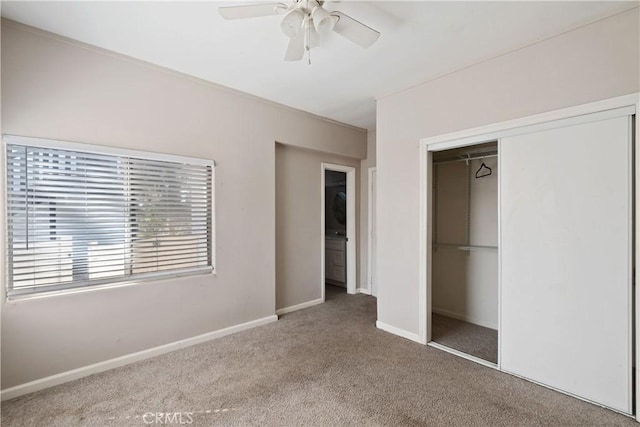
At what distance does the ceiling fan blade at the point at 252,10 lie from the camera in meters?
1.66

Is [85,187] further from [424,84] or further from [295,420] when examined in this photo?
[424,84]

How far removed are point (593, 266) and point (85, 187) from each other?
379cm

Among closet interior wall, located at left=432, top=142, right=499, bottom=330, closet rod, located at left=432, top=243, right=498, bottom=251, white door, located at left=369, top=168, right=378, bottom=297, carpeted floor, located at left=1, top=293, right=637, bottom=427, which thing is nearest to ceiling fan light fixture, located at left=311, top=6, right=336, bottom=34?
closet interior wall, located at left=432, top=142, right=499, bottom=330

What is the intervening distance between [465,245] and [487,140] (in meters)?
1.52

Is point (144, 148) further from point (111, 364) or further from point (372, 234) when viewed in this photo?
point (372, 234)

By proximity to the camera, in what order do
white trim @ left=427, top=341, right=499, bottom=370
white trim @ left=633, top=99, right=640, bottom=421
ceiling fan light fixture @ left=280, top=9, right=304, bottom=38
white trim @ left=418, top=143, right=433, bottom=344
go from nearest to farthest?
ceiling fan light fixture @ left=280, top=9, right=304, bottom=38 → white trim @ left=633, top=99, right=640, bottom=421 → white trim @ left=427, top=341, right=499, bottom=370 → white trim @ left=418, top=143, right=433, bottom=344

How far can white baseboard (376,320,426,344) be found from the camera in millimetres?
3039

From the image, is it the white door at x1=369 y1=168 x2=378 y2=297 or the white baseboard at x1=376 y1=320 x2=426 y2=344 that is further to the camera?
the white door at x1=369 y1=168 x2=378 y2=297

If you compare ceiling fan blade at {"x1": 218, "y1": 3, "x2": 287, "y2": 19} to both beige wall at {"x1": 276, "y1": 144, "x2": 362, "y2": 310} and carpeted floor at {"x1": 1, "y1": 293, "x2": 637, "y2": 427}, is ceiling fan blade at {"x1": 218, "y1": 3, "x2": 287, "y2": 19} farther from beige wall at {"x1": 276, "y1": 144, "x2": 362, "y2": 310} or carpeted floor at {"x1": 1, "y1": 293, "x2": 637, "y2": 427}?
carpeted floor at {"x1": 1, "y1": 293, "x2": 637, "y2": 427}

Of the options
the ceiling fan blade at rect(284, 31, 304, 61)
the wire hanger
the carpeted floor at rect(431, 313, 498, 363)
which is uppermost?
the ceiling fan blade at rect(284, 31, 304, 61)

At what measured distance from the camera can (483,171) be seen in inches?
137

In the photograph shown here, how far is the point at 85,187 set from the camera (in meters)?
2.38

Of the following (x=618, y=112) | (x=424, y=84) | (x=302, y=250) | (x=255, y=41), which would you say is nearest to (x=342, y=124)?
(x=424, y=84)

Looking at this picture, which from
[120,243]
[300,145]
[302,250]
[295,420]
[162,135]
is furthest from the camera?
[302,250]
